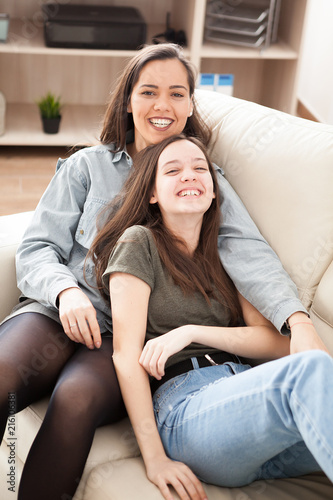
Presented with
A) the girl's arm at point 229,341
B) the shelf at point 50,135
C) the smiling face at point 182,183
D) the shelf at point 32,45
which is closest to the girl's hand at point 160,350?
A: the girl's arm at point 229,341

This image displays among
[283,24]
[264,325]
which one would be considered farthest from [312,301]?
[283,24]

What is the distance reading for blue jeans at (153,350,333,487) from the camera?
3.18ft

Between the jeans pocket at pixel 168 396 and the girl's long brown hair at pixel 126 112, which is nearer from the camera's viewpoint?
the jeans pocket at pixel 168 396

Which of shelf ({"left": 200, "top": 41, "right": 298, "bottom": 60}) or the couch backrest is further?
shelf ({"left": 200, "top": 41, "right": 298, "bottom": 60})

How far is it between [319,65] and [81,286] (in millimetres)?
2946

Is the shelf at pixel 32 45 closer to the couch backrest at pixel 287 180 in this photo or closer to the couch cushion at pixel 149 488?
the couch backrest at pixel 287 180

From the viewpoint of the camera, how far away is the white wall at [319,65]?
3680mm

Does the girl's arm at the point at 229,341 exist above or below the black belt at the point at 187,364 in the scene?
above

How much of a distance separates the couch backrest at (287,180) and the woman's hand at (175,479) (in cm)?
48

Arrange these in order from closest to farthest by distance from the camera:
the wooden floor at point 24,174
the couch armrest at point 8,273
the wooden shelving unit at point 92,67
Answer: the couch armrest at point 8,273
the wooden floor at point 24,174
the wooden shelving unit at point 92,67

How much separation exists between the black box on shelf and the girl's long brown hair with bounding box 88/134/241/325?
5.78 feet

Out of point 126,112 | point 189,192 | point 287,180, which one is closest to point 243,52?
point 126,112

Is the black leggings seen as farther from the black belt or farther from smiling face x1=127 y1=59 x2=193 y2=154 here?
smiling face x1=127 y1=59 x2=193 y2=154

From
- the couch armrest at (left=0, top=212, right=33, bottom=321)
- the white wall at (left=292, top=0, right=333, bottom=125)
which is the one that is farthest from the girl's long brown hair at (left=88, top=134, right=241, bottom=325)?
the white wall at (left=292, top=0, right=333, bottom=125)
